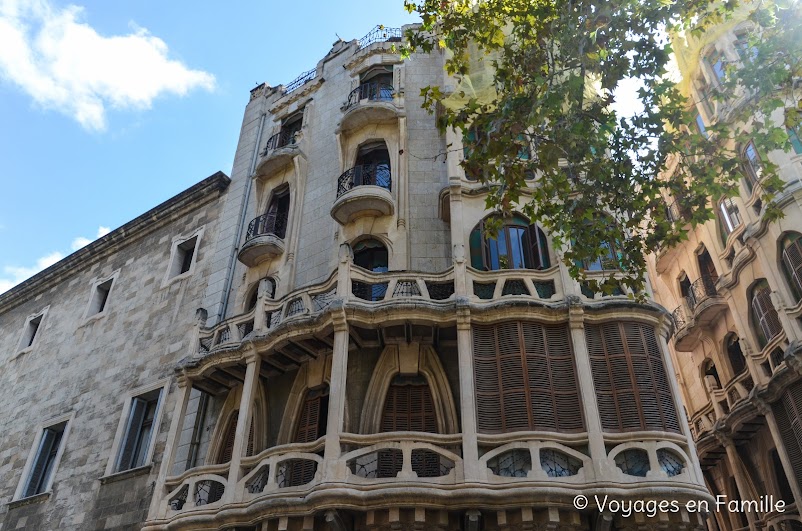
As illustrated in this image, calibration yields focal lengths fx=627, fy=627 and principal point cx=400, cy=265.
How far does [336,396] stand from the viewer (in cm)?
1275

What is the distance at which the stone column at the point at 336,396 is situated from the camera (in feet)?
39.2

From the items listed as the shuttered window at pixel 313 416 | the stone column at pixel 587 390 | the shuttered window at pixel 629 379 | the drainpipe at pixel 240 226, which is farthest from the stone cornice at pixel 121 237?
the shuttered window at pixel 629 379

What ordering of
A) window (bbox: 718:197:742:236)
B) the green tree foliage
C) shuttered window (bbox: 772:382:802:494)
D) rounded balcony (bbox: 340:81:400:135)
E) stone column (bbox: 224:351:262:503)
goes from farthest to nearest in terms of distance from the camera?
window (bbox: 718:197:742:236)
rounded balcony (bbox: 340:81:400:135)
shuttered window (bbox: 772:382:802:494)
stone column (bbox: 224:351:262:503)
the green tree foliage

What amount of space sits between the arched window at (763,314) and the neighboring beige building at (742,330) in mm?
35

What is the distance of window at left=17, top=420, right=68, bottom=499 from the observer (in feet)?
67.5

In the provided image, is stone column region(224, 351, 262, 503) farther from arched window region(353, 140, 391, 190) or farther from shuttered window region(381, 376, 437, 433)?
arched window region(353, 140, 391, 190)

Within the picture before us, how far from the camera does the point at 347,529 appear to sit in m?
11.7

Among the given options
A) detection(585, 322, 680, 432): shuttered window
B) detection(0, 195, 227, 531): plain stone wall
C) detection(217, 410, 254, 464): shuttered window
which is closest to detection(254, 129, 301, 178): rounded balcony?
detection(0, 195, 227, 531): plain stone wall

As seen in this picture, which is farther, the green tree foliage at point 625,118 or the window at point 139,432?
the window at point 139,432

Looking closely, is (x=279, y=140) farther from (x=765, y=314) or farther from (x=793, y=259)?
(x=765, y=314)

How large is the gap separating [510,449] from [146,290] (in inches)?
626

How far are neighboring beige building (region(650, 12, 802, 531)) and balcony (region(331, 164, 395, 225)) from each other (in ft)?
29.3

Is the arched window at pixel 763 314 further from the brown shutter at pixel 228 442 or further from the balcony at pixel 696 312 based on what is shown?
the brown shutter at pixel 228 442

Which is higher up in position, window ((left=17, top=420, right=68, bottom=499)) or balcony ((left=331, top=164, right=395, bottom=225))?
balcony ((left=331, top=164, right=395, bottom=225))
